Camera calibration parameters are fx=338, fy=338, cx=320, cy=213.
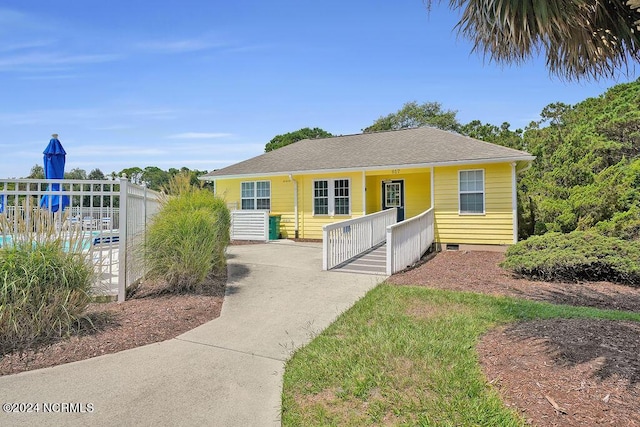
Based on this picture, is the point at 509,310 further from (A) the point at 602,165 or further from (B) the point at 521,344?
(A) the point at 602,165

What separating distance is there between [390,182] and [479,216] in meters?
4.30

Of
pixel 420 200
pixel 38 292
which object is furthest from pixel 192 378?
pixel 420 200

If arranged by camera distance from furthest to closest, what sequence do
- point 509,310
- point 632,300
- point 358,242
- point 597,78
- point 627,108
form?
point 627,108
point 358,242
point 632,300
point 509,310
point 597,78

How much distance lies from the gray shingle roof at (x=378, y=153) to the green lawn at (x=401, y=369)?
24.8ft

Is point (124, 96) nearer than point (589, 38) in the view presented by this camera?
No

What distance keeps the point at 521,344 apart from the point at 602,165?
44.6 feet

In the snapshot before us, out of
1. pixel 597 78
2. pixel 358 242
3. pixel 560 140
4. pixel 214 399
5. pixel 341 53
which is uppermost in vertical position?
Answer: pixel 341 53

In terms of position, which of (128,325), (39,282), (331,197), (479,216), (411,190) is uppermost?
(411,190)

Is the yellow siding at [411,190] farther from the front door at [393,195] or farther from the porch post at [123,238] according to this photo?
the porch post at [123,238]

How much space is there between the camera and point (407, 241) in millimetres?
8906

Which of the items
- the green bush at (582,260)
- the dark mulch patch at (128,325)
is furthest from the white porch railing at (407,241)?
the dark mulch patch at (128,325)

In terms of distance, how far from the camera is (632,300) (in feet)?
19.4

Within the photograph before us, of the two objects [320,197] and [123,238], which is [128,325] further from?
[320,197]

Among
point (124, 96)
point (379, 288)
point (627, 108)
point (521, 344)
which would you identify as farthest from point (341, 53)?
point (627, 108)
